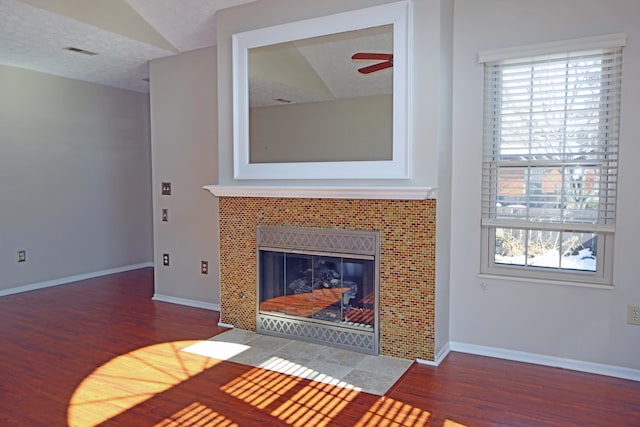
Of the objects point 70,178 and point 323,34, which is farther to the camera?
point 70,178

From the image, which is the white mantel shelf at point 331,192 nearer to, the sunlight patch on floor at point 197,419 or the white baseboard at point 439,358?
the white baseboard at point 439,358

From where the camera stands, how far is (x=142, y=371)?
10.3 feet

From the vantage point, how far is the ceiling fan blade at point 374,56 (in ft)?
10.7

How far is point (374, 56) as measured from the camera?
3.30 meters

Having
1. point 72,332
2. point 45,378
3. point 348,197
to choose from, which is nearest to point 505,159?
point 348,197

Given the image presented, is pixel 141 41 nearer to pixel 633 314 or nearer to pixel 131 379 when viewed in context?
pixel 131 379

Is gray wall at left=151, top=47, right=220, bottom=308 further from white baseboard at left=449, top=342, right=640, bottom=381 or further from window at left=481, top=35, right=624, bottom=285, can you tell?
window at left=481, top=35, right=624, bottom=285

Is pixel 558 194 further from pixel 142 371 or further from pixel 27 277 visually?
pixel 27 277

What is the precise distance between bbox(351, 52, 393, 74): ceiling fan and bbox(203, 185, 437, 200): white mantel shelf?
0.84 meters

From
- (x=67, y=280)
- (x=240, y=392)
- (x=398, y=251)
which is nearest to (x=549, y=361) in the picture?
(x=398, y=251)

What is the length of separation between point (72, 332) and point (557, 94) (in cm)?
417

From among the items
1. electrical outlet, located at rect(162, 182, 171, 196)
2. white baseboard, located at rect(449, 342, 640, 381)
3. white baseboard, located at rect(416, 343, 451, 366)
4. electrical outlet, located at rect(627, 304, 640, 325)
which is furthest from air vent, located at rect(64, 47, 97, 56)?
electrical outlet, located at rect(627, 304, 640, 325)

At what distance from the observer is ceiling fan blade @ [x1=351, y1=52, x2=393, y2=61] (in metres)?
3.25

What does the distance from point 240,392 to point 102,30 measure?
319 centimetres
